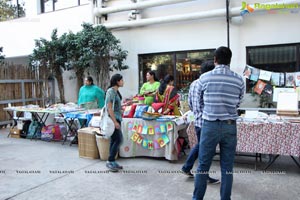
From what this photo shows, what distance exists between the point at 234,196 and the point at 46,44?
741 centimetres

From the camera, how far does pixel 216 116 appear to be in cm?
309

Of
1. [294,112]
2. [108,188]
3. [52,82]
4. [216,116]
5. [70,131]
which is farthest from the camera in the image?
[52,82]

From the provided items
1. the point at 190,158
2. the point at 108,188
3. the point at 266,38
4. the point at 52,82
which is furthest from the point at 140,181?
the point at 52,82

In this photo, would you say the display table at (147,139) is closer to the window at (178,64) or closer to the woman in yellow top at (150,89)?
the woman in yellow top at (150,89)

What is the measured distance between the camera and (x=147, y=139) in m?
5.58

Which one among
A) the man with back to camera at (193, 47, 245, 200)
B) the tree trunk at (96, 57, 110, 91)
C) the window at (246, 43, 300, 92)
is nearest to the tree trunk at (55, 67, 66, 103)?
the tree trunk at (96, 57, 110, 91)

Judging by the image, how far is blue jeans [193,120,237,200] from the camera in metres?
3.10

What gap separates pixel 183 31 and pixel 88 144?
166 inches

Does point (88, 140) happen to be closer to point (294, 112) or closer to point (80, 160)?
point (80, 160)

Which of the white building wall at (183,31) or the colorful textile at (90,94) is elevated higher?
the white building wall at (183,31)

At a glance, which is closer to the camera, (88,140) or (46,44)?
(88,140)

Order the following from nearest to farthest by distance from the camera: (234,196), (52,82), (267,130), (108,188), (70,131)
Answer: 1. (234,196)
2. (108,188)
3. (267,130)
4. (70,131)
5. (52,82)

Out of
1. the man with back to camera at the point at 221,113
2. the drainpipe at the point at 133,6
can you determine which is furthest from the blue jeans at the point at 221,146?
the drainpipe at the point at 133,6

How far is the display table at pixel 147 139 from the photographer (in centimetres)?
532
